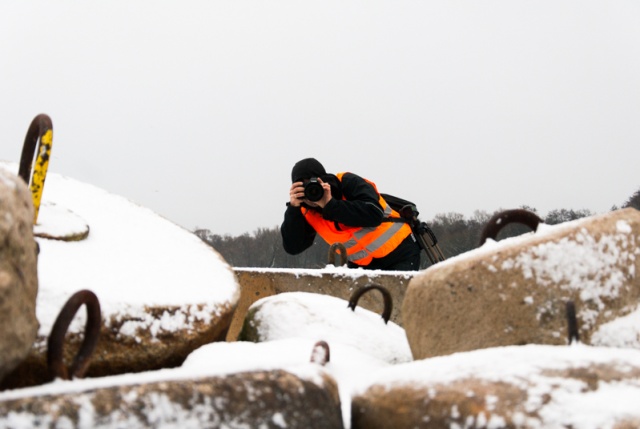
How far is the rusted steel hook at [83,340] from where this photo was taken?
193 centimetres

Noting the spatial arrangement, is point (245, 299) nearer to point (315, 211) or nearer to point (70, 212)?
point (315, 211)

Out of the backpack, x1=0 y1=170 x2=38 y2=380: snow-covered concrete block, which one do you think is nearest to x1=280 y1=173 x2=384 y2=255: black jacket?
the backpack

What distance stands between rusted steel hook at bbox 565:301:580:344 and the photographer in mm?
3437

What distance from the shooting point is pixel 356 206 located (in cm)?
554

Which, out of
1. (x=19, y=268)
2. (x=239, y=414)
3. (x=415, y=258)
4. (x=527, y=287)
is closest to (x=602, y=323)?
(x=527, y=287)

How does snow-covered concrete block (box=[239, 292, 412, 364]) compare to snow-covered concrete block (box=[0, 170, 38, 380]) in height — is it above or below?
below

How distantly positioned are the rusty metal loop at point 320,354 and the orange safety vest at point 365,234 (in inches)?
134

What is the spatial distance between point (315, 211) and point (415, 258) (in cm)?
86

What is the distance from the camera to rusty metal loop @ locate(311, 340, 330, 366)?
227cm

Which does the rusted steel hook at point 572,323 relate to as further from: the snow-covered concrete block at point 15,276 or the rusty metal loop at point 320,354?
the snow-covered concrete block at point 15,276

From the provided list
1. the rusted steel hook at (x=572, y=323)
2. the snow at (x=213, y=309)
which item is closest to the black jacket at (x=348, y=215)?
the snow at (x=213, y=309)

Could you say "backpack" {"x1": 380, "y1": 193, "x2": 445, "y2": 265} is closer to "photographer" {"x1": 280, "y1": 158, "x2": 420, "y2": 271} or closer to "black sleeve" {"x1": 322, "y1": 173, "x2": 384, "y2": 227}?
"photographer" {"x1": 280, "y1": 158, "x2": 420, "y2": 271}

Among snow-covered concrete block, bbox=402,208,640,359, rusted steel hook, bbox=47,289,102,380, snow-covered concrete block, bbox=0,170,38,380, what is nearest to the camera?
snow-covered concrete block, bbox=0,170,38,380

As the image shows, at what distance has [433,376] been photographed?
76.8 inches
